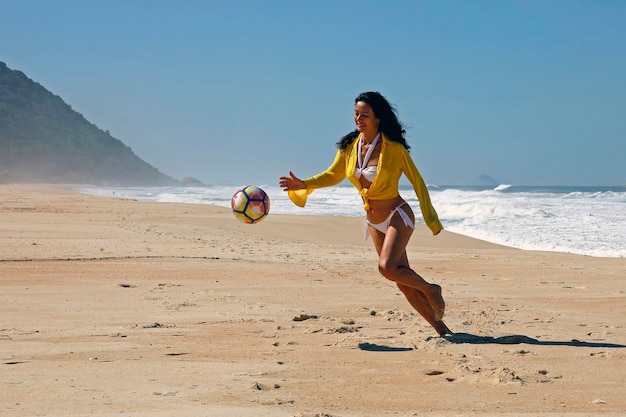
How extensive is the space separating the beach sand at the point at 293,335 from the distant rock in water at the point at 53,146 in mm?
78889

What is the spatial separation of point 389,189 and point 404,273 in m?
0.70

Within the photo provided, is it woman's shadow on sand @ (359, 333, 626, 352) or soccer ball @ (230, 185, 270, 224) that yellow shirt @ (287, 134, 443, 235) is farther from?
soccer ball @ (230, 185, 270, 224)

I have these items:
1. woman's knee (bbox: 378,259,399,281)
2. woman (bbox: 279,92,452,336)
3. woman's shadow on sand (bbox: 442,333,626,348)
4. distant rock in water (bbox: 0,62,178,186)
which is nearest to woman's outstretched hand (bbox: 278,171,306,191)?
woman (bbox: 279,92,452,336)

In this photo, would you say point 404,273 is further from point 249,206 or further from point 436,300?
point 249,206

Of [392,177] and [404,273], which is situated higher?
[392,177]

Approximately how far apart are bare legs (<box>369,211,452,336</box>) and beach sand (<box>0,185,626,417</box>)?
25 cm

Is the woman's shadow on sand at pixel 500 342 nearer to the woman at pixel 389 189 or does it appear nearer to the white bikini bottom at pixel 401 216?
the woman at pixel 389 189

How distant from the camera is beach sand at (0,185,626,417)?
4.92 meters

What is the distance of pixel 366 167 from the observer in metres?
7.12

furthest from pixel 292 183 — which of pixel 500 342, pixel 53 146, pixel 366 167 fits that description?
pixel 53 146

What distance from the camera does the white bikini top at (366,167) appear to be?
7047mm

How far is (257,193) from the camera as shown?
8641 millimetres

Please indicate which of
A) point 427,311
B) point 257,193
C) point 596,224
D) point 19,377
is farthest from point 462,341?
point 596,224

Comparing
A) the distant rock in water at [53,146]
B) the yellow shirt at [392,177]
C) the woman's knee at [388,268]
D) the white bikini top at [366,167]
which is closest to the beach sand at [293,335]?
the woman's knee at [388,268]
